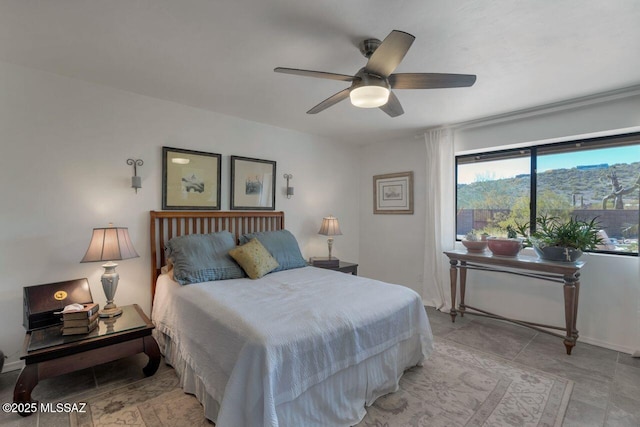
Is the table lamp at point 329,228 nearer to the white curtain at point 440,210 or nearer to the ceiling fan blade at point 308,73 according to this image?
the white curtain at point 440,210

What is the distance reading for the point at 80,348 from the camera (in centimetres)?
194

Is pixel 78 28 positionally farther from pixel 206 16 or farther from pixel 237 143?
pixel 237 143

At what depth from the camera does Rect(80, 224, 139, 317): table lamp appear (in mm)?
2271

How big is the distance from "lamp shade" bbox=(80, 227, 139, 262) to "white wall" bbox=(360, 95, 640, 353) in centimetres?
343

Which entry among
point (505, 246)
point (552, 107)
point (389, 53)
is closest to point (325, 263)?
point (505, 246)

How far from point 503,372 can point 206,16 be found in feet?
10.8

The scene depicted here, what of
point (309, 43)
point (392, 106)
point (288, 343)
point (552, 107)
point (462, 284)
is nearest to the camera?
point (288, 343)

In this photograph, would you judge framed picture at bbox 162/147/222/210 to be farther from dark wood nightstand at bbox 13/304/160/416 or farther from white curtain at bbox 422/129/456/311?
white curtain at bbox 422/129/456/311

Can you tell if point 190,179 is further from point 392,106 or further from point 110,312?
point 392,106

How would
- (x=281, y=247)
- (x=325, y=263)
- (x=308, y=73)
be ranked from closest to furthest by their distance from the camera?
(x=308, y=73), (x=281, y=247), (x=325, y=263)

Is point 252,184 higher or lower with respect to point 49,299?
higher

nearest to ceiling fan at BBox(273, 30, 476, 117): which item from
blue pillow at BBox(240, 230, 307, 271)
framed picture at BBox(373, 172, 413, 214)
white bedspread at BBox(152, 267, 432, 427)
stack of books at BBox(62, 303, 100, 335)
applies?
white bedspread at BBox(152, 267, 432, 427)

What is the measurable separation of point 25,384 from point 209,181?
2109 mm

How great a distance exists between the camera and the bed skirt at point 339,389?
160cm
